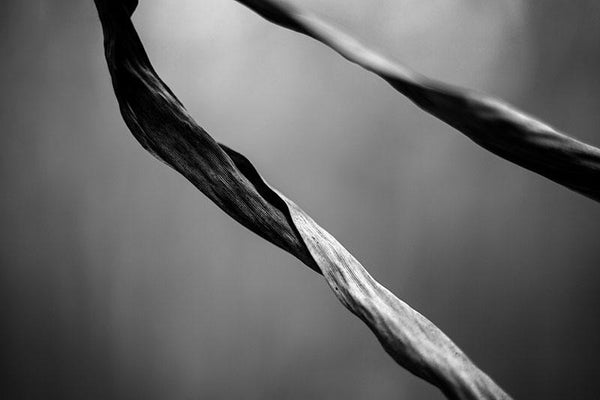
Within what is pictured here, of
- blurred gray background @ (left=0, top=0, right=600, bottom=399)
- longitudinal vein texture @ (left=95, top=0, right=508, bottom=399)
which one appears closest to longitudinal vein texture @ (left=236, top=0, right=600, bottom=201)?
longitudinal vein texture @ (left=95, top=0, right=508, bottom=399)

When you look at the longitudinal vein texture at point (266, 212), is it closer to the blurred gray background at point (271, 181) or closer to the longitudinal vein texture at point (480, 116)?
the longitudinal vein texture at point (480, 116)

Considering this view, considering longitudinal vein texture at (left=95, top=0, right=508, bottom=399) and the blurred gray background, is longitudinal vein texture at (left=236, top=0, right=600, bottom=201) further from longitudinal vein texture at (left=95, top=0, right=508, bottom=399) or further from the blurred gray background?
the blurred gray background

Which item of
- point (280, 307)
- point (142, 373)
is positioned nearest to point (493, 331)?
point (280, 307)

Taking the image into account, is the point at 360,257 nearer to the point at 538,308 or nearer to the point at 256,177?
the point at 538,308

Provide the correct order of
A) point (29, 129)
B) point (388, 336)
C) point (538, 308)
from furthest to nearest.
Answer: point (29, 129) → point (538, 308) → point (388, 336)

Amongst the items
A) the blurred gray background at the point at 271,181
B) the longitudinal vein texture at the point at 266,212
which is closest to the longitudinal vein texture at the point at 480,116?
the longitudinal vein texture at the point at 266,212

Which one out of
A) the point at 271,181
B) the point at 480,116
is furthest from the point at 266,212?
the point at 271,181
